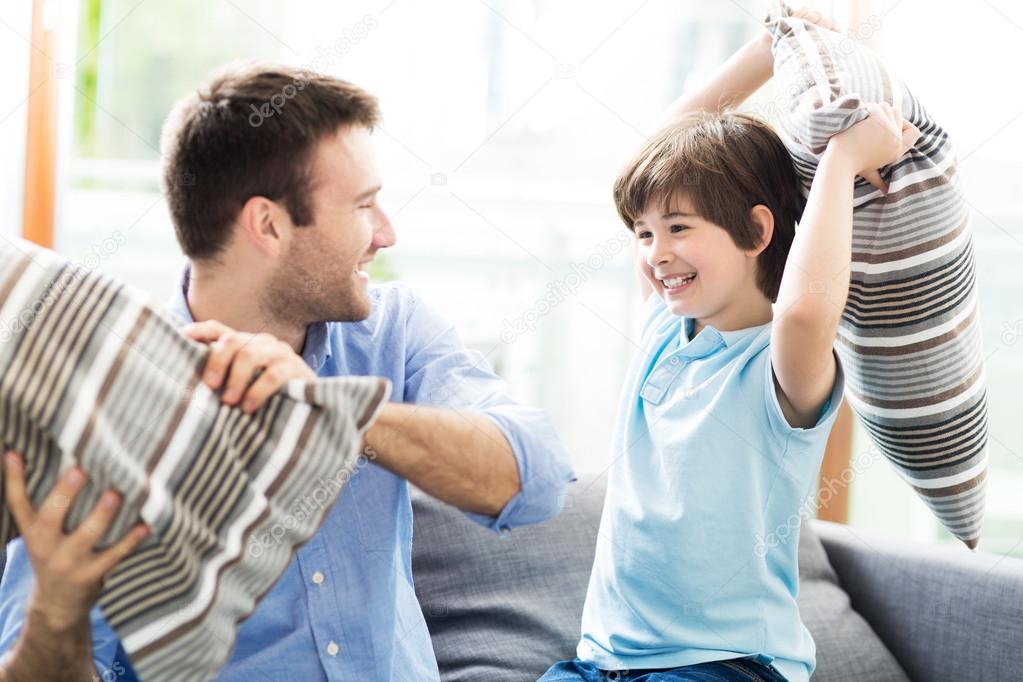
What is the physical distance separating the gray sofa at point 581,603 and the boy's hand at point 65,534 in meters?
0.71

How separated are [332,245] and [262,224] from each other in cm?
8

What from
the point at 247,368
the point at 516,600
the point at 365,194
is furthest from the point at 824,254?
the point at 516,600

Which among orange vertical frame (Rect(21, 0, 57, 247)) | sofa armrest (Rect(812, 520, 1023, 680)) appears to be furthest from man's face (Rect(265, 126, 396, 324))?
orange vertical frame (Rect(21, 0, 57, 247))

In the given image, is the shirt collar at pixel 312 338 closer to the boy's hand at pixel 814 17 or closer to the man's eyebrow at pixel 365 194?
the man's eyebrow at pixel 365 194

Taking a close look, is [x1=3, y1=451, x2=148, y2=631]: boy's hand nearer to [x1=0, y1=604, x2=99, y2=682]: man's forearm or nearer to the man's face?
[x1=0, y1=604, x2=99, y2=682]: man's forearm

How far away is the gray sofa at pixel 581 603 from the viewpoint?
1.49 metres

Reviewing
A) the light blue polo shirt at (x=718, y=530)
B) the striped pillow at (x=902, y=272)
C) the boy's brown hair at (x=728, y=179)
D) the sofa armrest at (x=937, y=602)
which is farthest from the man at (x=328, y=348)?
the sofa armrest at (x=937, y=602)

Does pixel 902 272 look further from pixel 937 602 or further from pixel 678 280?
pixel 937 602

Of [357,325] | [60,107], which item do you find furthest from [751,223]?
[60,107]

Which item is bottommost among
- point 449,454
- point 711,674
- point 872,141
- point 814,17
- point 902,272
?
point 711,674

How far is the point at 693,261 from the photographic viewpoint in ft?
4.01

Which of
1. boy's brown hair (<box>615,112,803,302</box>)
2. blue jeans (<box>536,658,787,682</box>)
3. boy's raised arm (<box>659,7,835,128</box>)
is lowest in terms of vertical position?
blue jeans (<box>536,658,787,682</box>)

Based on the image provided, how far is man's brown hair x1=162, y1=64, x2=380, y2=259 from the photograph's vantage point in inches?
43.7

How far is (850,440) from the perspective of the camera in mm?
2570
